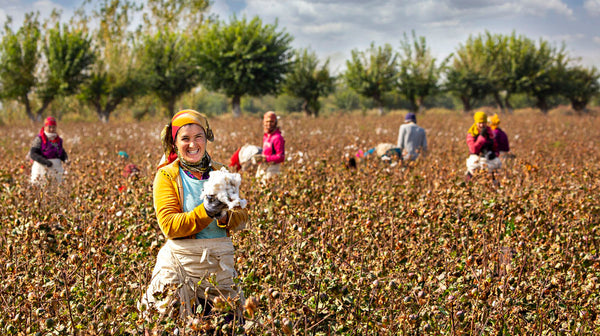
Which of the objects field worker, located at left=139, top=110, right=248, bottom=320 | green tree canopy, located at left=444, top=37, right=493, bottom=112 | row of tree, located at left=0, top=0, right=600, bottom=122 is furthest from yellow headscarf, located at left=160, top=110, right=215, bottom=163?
green tree canopy, located at left=444, top=37, right=493, bottom=112

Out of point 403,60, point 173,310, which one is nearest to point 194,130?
point 173,310

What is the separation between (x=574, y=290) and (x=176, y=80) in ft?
120

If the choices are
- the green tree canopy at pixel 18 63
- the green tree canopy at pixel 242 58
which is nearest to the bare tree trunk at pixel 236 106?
the green tree canopy at pixel 242 58

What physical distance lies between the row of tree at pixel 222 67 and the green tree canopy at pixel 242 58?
7 centimetres

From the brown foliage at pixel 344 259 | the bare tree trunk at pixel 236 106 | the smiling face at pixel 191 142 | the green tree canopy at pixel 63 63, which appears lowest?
the brown foliage at pixel 344 259

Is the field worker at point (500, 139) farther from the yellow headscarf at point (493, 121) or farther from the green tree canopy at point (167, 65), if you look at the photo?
the green tree canopy at point (167, 65)

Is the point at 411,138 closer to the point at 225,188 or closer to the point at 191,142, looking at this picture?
the point at 191,142

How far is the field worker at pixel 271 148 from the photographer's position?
6.00 meters

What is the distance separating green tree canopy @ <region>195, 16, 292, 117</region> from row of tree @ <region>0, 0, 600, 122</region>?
0.07m

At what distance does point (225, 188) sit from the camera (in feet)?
6.52

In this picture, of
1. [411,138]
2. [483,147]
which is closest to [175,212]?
[483,147]

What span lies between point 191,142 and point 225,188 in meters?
0.57

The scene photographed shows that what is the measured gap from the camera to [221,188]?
1.97 m

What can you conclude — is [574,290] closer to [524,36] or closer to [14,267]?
[14,267]
